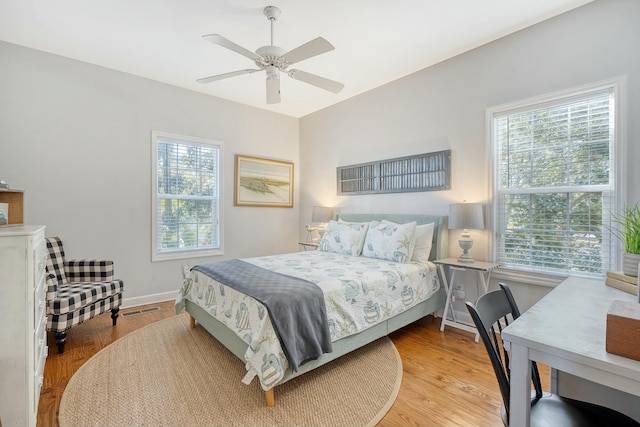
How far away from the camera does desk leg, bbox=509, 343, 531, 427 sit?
3.16ft

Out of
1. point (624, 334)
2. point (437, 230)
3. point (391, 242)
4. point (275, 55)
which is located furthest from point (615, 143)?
point (275, 55)

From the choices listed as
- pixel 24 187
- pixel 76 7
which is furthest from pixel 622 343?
pixel 24 187

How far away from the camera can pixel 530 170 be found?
107 inches

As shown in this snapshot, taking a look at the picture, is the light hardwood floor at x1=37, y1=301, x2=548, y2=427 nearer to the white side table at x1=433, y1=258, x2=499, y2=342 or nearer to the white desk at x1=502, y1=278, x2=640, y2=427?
the white side table at x1=433, y1=258, x2=499, y2=342

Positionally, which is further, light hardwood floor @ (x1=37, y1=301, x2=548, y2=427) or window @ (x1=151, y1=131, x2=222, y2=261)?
window @ (x1=151, y1=131, x2=222, y2=261)

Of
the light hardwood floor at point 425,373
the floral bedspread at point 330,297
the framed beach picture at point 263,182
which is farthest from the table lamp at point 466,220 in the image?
the framed beach picture at point 263,182

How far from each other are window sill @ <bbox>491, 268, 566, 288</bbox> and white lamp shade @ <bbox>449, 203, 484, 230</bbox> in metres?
0.48

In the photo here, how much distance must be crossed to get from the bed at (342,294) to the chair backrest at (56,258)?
1217 millimetres

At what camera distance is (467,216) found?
2.83 metres

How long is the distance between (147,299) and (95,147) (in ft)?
6.28

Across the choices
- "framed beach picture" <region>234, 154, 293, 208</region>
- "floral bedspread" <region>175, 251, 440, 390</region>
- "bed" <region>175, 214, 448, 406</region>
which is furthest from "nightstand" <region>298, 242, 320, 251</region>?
"floral bedspread" <region>175, 251, 440, 390</region>

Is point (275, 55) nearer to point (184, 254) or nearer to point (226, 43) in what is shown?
point (226, 43)

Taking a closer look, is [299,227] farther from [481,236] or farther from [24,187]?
[24,187]

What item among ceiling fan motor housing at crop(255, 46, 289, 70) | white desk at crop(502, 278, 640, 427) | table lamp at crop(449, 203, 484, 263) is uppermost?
ceiling fan motor housing at crop(255, 46, 289, 70)
